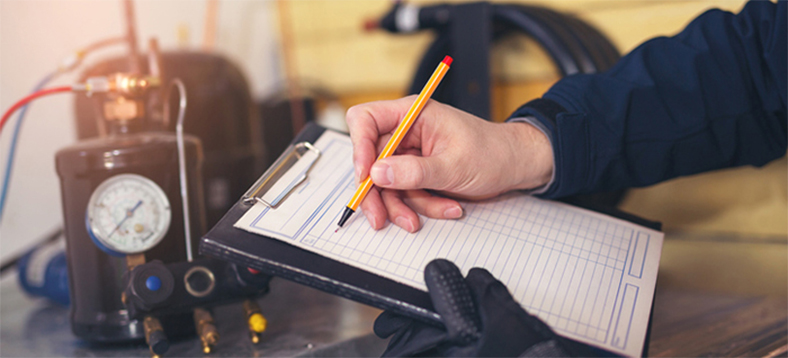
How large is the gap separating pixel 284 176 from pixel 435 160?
151mm

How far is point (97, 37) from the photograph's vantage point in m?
0.98

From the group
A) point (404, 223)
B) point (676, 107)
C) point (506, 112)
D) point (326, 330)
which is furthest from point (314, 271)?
point (506, 112)

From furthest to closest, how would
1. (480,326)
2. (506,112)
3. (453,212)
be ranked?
1. (506,112)
2. (453,212)
3. (480,326)

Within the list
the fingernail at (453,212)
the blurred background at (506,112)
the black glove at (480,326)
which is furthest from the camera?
the blurred background at (506,112)

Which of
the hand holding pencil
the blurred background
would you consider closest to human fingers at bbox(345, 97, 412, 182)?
the hand holding pencil

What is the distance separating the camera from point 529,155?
54 centimetres

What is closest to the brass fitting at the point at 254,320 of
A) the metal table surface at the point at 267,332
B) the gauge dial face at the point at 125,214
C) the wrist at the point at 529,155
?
the metal table surface at the point at 267,332

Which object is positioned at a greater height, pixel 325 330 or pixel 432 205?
pixel 432 205

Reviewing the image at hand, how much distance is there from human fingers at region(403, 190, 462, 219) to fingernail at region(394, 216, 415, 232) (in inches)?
1.5

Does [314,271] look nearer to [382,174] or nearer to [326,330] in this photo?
[382,174]

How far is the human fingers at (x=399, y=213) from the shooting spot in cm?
47

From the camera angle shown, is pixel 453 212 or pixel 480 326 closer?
pixel 480 326

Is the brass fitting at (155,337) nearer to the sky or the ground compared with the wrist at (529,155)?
nearer to the ground

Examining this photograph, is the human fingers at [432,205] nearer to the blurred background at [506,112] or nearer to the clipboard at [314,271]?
the clipboard at [314,271]
